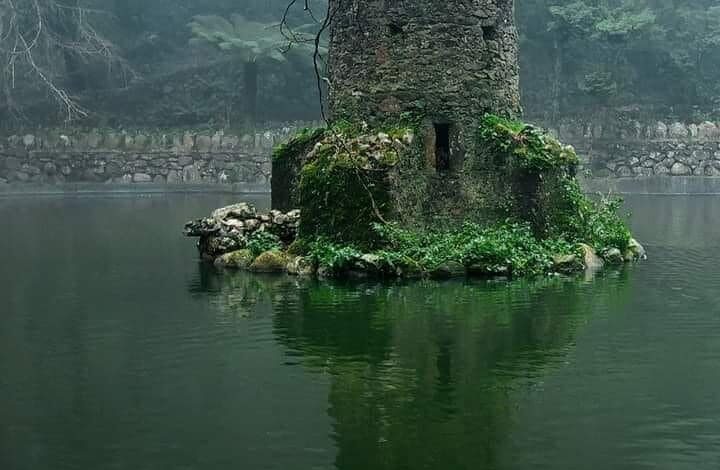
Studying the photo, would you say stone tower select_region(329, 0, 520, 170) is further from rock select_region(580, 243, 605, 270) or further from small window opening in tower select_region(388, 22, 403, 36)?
rock select_region(580, 243, 605, 270)

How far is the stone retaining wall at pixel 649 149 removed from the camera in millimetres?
33438

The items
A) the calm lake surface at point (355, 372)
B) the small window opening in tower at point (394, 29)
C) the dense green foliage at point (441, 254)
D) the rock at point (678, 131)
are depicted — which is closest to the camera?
the calm lake surface at point (355, 372)

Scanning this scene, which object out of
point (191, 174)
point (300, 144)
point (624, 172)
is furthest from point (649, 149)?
point (300, 144)

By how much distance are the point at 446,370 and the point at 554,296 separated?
12.5 feet

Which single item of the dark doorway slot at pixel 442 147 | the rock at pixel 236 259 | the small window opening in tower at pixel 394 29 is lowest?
the rock at pixel 236 259

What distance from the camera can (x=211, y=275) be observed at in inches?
Result: 532

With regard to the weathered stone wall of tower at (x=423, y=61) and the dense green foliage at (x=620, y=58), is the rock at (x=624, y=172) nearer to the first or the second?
the dense green foliage at (x=620, y=58)

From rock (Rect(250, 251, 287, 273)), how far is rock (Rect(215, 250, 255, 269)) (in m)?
0.28

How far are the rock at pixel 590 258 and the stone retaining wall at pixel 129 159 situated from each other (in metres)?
20.2

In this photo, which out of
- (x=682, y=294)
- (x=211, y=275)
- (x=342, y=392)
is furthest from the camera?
(x=211, y=275)

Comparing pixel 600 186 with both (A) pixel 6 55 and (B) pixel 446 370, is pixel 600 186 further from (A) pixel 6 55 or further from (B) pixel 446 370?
(B) pixel 446 370

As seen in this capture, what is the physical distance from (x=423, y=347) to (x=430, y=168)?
5795mm

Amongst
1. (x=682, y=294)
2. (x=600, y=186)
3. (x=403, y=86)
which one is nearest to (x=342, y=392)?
(x=682, y=294)

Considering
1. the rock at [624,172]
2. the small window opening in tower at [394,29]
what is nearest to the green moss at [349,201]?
the small window opening in tower at [394,29]
